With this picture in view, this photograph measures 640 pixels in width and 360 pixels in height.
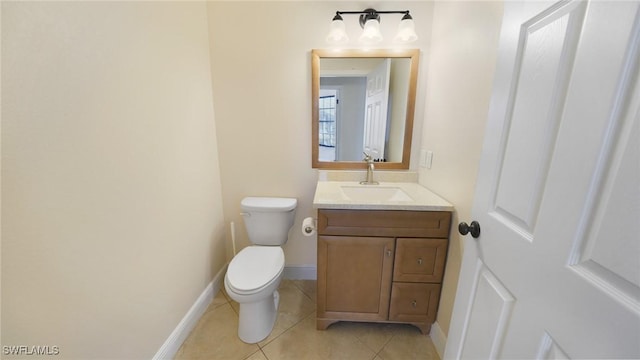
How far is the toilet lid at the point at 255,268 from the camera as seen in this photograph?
131 centimetres

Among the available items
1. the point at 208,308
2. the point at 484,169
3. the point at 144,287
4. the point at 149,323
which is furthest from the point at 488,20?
the point at 208,308

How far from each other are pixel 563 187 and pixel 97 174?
1432 mm

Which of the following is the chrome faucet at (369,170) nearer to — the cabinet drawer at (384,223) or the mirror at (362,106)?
the mirror at (362,106)

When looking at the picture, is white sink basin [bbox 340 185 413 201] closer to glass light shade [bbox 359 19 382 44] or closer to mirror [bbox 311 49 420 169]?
mirror [bbox 311 49 420 169]

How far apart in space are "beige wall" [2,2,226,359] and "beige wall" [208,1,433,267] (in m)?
0.26

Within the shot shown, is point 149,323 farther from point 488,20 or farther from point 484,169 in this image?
point 488,20

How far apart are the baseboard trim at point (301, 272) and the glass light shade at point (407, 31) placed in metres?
1.85

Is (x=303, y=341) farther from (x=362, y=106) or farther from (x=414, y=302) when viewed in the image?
(x=362, y=106)

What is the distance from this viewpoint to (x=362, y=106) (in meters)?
1.71

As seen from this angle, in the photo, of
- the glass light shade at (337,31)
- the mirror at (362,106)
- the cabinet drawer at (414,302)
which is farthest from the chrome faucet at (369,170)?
the glass light shade at (337,31)

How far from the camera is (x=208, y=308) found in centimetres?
167

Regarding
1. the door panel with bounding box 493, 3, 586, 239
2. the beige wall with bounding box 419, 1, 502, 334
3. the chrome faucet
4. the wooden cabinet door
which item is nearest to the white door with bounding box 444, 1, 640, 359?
the door panel with bounding box 493, 3, 586, 239

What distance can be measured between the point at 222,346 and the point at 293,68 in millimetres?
1865

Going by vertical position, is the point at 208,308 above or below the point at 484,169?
below
